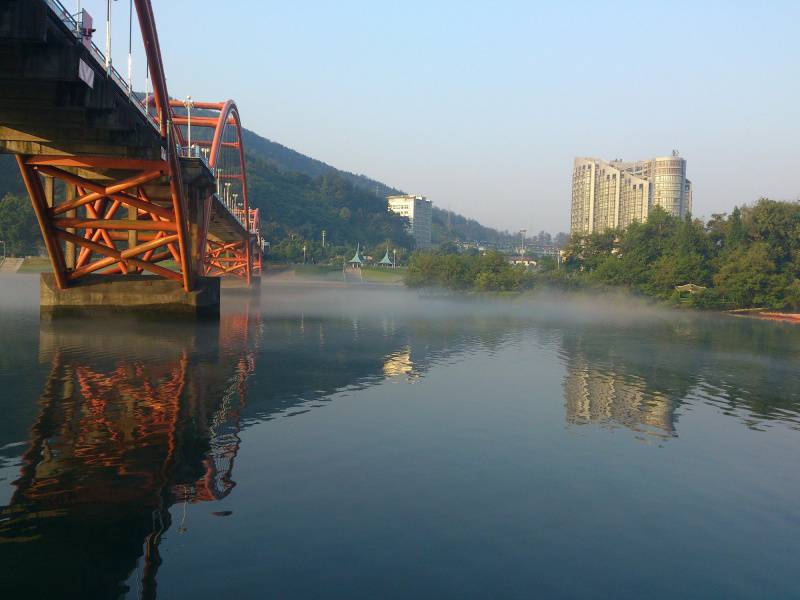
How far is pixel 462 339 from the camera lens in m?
40.5

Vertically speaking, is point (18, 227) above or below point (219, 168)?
below

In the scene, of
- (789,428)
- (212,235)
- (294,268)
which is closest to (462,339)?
(789,428)

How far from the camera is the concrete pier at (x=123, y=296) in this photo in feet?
135

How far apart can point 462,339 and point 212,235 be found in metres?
52.2

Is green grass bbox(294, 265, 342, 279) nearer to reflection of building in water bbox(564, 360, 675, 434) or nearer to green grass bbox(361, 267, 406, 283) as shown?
green grass bbox(361, 267, 406, 283)

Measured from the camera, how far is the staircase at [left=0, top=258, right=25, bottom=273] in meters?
120

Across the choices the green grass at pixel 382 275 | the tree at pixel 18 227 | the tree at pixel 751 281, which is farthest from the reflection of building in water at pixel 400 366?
the green grass at pixel 382 275

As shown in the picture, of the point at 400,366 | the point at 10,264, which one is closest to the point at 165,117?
the point at 400,366

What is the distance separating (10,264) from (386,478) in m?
127

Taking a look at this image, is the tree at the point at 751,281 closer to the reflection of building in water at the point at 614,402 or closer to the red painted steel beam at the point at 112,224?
the reflection of building in water at the point at 614,402

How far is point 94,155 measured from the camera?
34562 mm

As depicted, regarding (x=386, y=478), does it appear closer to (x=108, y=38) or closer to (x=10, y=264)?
(x=108, y=38)

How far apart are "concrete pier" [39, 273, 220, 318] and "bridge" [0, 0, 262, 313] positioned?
0.19 feet

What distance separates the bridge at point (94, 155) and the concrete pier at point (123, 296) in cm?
6
